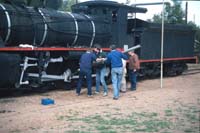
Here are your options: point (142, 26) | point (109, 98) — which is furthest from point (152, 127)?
point (142, 26)

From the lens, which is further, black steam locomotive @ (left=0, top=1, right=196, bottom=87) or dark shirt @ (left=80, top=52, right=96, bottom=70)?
dark shirt @ (left=80, top=52, right=96, bottom=70)

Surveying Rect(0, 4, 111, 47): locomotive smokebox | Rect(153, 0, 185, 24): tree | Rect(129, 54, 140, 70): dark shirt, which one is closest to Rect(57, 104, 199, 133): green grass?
Rect(0, 4, 111, 47): locomotive smokebox

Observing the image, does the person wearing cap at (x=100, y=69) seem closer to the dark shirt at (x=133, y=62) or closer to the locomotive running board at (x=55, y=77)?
the locomotive running board at (x=55, y=77)

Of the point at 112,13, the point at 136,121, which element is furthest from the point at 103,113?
the point at 112,13

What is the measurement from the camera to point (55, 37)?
1401 centimetres

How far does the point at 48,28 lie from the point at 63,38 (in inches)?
35.1

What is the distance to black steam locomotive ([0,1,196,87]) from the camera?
40.2 feet

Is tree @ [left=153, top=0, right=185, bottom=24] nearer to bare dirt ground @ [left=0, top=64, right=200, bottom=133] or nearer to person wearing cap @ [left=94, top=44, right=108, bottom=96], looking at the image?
person wearing cap @ [left=94, top=44, right=108, bottom=96]

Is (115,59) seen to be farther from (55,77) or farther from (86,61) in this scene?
(55,77)

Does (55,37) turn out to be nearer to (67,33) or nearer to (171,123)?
(67,33)

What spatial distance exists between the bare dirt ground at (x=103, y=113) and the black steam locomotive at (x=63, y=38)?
3.07ft

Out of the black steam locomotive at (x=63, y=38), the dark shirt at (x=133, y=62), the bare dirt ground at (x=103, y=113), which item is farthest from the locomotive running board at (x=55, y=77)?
the dark shirt at (x=133, y=62)

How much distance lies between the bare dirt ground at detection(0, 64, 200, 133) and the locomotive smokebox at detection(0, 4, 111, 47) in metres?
1.84

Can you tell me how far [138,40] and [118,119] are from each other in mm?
9798
